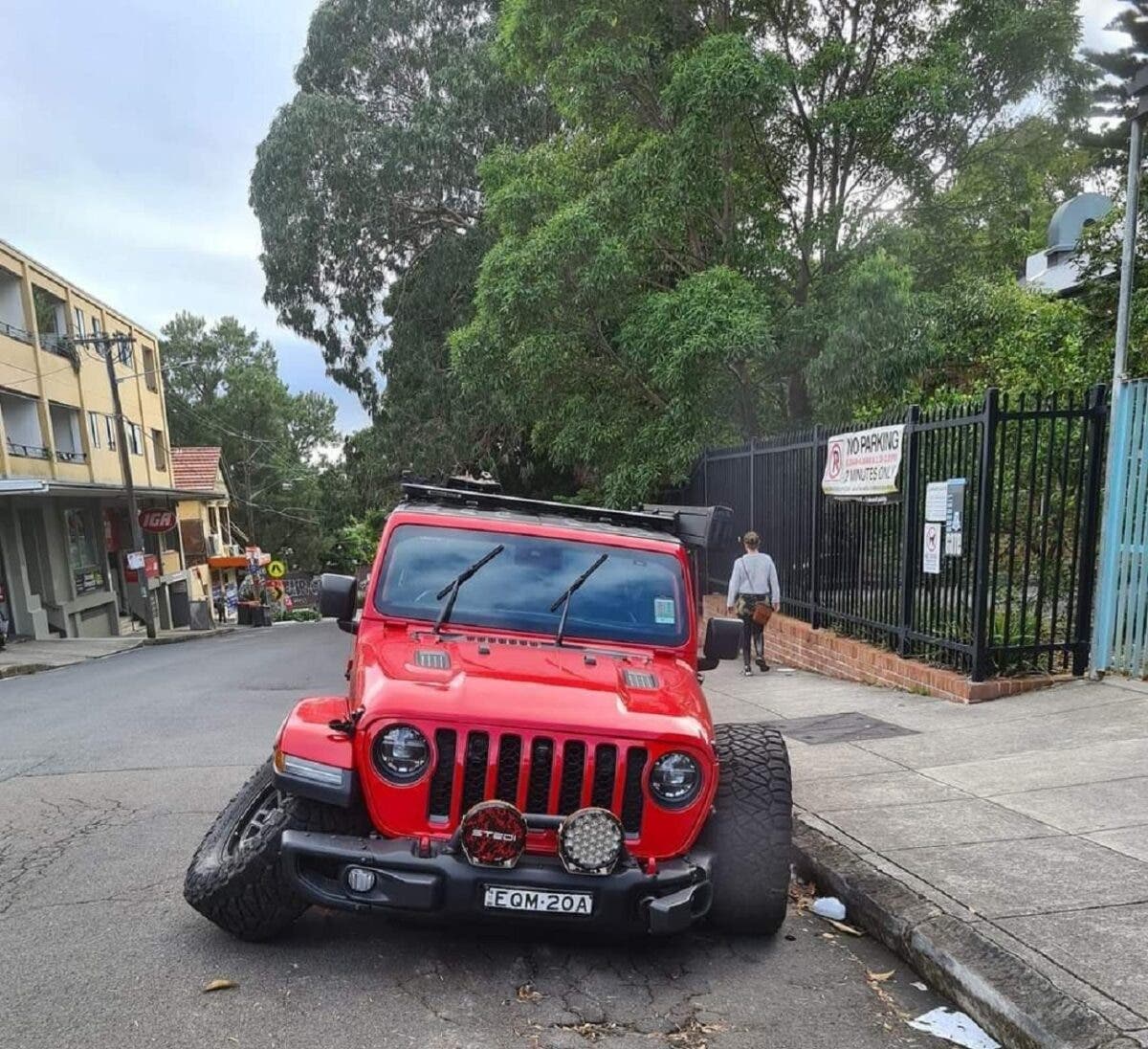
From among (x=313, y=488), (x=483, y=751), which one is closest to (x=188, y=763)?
(x=483, y=751)

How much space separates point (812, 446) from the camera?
417 inches

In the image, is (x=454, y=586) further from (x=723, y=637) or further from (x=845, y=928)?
(x=845, y=928)

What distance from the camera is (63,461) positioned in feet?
93.9

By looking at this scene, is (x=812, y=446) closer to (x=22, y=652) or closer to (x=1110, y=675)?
(x=1110, y=675)

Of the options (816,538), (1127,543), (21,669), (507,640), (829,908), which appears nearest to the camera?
Answer: (829,908)

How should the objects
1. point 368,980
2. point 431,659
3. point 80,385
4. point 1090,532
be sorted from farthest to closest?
1. point 80,385
2. point 1090,532
3. point 431,659
4. point 368,980

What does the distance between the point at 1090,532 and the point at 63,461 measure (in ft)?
96.6

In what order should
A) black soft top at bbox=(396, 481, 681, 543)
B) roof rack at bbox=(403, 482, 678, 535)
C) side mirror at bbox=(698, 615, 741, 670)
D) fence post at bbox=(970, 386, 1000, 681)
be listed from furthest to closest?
fence post at bbox=(970, 386, 1000, 681)
roof rack at bbox=(403, 482, 678, 535)
black soft top at bbox=(396, 481, 681, 543)
side mirror at bbox=(698, 615, 741, 670)

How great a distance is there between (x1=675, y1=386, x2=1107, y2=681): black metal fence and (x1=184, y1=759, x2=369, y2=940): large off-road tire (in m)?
5.83

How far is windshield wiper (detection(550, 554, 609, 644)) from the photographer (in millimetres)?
4384

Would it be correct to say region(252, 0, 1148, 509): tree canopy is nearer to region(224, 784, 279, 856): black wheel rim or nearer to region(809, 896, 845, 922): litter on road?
region(809, 896, 845, 922): litter on road

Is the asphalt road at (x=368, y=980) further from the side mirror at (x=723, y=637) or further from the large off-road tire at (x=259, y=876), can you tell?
the side mirror at (x=723, y=637)

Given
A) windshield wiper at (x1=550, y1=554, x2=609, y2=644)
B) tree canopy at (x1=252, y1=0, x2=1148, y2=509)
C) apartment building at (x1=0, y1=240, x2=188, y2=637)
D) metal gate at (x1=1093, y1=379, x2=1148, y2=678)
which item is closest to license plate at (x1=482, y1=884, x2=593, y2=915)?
windshield wiper at (x1=550, y1=554, x2=609, y2=644)

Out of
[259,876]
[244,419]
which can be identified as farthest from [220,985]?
[244,419]
